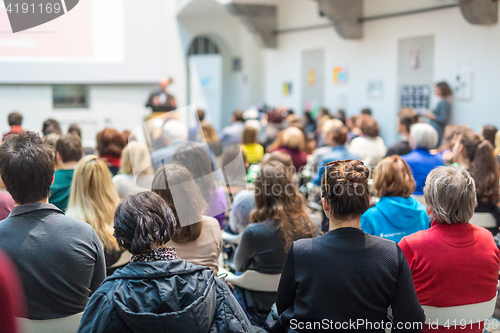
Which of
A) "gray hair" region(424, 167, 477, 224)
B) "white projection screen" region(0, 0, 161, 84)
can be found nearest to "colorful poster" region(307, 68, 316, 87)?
"white projection screen" region(0, 0, 161, 84)

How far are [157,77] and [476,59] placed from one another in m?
6.68

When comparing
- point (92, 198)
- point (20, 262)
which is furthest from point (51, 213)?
point (92, 198)

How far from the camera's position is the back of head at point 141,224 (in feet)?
4.78

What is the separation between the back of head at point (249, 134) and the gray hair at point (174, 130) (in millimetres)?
1854

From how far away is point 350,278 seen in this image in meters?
1.55

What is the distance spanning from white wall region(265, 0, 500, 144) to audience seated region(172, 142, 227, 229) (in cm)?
596

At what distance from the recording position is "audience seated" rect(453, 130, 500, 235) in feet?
10.3

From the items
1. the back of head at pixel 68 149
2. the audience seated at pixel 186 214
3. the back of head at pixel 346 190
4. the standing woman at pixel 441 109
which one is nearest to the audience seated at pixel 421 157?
the audience seated at pixel 186 214

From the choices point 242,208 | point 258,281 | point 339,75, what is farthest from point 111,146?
point 339,75

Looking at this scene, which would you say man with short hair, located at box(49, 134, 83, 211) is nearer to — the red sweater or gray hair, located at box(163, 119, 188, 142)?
gray hair, located at box(163, 119, 188, 142)

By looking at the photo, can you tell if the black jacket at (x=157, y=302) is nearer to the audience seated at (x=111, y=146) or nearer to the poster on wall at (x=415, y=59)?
the audience seated at (x=111, y=146)

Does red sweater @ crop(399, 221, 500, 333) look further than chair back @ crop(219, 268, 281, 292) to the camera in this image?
No

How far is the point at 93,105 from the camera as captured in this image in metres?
10.4

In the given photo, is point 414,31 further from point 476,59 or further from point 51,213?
point 51,213
